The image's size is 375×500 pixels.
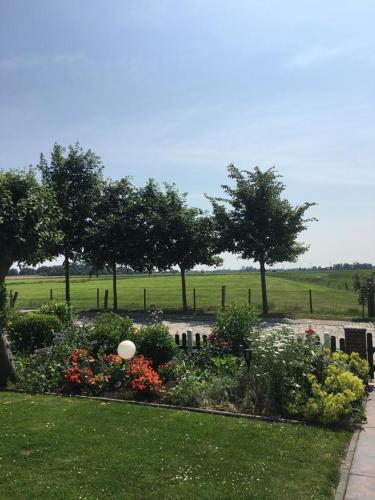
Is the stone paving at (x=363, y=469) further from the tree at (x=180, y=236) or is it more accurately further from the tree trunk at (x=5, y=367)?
the tree at (x=180, y=236)

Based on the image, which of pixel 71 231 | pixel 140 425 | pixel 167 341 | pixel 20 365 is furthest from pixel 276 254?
pixel 140 425

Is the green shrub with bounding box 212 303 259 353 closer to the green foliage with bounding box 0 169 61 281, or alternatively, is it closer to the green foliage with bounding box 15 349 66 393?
the green foliage with bounding box 15 349 66 393

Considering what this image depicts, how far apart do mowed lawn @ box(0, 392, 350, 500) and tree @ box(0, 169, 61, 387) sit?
10.5 ft

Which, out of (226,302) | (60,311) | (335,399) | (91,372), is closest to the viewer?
(335,399)

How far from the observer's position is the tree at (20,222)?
878 centimetres

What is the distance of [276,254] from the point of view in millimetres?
22219

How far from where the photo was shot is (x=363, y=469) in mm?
4953

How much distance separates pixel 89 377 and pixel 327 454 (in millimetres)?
4390

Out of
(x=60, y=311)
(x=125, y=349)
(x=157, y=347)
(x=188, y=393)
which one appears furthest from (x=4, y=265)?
(x=188, y=393)

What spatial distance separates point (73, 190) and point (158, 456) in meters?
21.0

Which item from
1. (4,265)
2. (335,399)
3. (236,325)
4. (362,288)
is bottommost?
(335,399)

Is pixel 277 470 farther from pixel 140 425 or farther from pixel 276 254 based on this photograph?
pixel 276 254

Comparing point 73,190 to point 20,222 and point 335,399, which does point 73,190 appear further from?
point 335,399

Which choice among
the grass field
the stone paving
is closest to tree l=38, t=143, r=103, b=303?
the grass field
